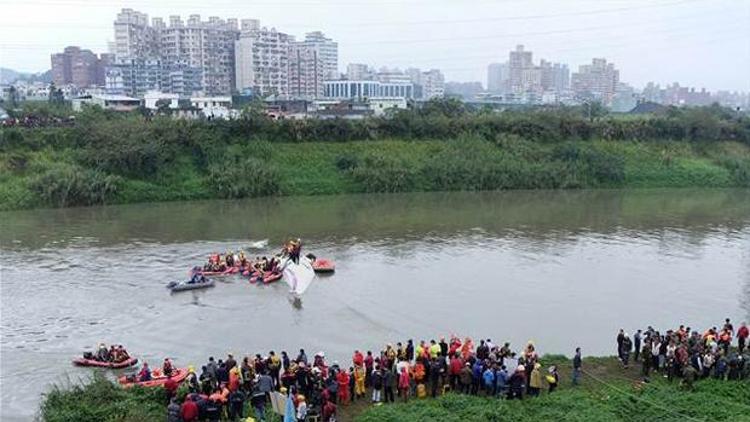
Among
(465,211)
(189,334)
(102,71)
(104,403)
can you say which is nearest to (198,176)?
(465,211)

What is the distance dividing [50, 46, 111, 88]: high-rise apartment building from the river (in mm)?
131285

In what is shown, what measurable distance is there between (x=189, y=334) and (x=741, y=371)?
627 inches

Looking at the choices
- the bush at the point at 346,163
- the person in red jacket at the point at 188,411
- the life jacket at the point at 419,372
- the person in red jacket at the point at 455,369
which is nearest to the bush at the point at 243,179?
the bush at the point at 346,163

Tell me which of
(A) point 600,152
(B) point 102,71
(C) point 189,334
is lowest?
(C) point 189,334

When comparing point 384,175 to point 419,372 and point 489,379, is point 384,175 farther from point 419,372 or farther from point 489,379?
point 489,379

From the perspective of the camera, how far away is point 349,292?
28031 millimetres

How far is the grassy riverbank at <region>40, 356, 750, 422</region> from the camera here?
15.8m

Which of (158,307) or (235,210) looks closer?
(158,307)

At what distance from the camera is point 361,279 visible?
30016 millimetres

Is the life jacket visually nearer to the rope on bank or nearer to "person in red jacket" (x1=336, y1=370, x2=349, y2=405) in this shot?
"person in red jacket" (x1=336, y1=370, x2=349, y2=405)

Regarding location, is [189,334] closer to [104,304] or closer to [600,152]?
[104,304]

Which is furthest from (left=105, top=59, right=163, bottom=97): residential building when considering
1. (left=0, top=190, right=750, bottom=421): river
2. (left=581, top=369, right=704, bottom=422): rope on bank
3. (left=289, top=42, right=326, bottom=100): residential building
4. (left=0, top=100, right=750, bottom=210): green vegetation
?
(left=581, top=369, right=704, bottom=422): rope on bank

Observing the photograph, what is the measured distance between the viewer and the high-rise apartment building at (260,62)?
461 ft

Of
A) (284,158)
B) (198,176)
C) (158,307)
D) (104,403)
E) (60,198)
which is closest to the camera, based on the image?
(104,403)
